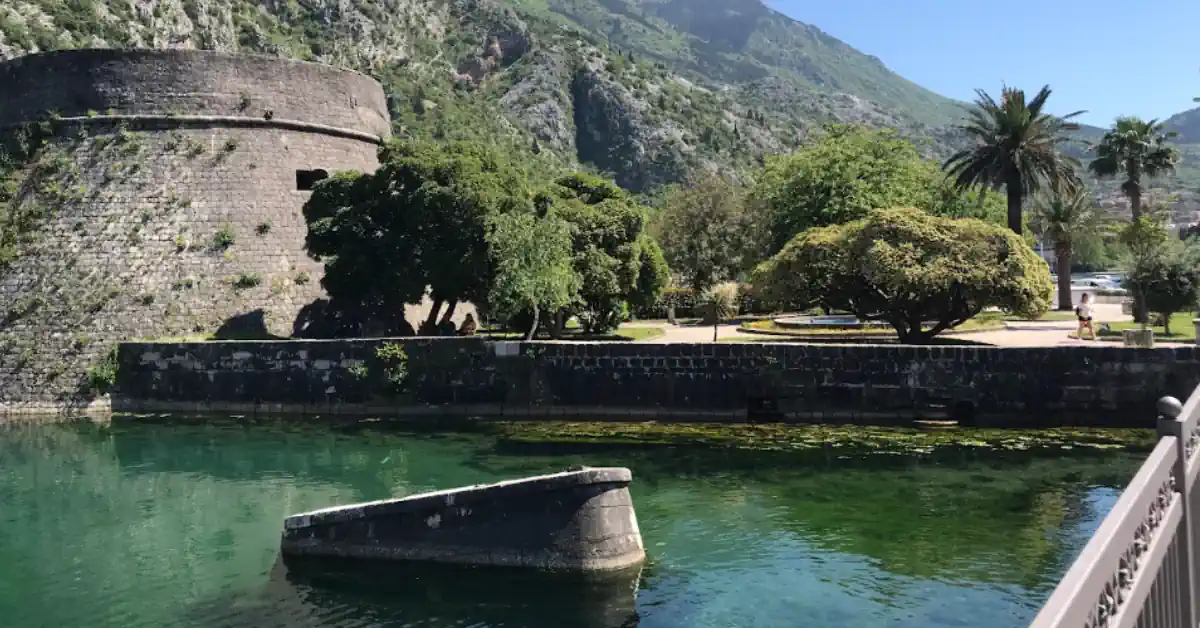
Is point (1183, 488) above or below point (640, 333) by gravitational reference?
below

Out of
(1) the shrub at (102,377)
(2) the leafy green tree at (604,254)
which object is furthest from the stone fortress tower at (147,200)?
(2) the leafy green tree at (604,254)

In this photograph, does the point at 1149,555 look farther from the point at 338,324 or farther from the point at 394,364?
the point at 338,324

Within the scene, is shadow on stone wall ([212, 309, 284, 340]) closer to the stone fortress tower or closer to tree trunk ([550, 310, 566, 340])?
the stone fortress tower

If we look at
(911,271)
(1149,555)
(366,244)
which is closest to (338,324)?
(366,244)

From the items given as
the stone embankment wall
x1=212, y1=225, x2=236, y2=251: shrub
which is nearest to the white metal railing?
the stone embankment wall

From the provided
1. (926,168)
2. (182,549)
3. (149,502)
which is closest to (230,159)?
(149,502)

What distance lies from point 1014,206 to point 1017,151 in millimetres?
2280

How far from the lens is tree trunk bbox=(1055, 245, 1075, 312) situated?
4284 centimetres

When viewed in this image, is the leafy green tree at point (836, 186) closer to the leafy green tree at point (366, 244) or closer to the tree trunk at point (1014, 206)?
the tree trunk at point (1014, 206)

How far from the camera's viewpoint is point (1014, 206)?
37.8 metres

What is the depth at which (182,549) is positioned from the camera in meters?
13.9

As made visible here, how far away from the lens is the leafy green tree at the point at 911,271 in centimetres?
2362

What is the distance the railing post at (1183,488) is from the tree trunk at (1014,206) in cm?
3465

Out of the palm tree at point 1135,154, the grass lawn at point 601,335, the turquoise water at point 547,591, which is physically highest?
the palm tree at point 1135,154
